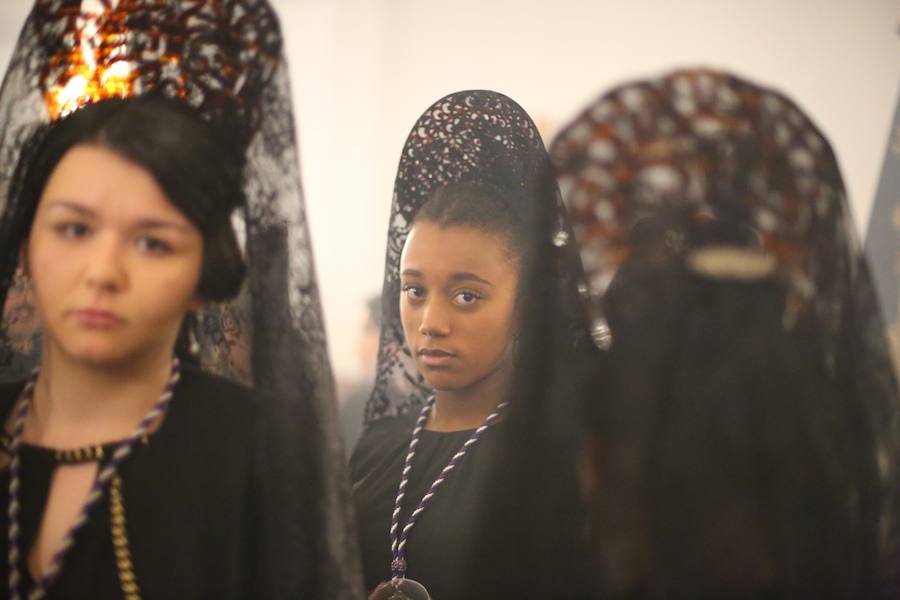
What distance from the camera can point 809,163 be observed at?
1215 mm

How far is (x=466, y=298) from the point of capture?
1741 millimetres

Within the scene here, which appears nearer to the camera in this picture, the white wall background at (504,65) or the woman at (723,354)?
the woman at (723,354)

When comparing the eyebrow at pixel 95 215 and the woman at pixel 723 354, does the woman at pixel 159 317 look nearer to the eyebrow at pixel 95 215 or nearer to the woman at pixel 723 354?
the eyebrow at pixel 95 215

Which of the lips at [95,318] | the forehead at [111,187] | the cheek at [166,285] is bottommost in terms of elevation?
the lips at [95,318]

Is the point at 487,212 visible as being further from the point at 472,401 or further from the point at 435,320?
the point at 472,401

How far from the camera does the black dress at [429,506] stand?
1655 mm

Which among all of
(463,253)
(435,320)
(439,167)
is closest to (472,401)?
(435,320)

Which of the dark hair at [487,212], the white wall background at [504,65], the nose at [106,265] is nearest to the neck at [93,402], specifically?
the nose at [106,265]

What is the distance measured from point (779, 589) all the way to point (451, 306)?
2.75ft

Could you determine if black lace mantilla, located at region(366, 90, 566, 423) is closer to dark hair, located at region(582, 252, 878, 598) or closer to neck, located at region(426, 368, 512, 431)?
neck, located at region(426, 368, 512, 431)

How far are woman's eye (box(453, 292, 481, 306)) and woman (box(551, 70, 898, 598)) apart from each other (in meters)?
0.54

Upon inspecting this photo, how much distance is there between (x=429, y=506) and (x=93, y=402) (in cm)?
68

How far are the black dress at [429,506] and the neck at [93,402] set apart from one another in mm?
605

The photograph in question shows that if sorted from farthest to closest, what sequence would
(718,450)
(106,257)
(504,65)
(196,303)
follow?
(504,65), (196,303), (106,257), (718,450)
